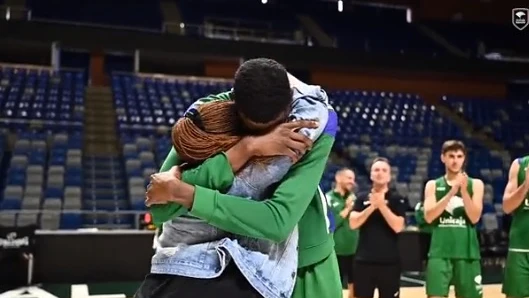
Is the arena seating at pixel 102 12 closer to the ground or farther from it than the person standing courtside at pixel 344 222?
farther from it

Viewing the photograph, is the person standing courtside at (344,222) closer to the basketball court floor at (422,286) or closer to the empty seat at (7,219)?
the basketball court floor at (422,286)

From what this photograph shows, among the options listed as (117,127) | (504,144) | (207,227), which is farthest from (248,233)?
(504,144)

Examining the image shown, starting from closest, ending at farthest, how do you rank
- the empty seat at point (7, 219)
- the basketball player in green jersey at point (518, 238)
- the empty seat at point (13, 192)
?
the basketball player in green jersey at point (518, 238), the empty seat at point (7, 219), the empty seat at point (13, 192)

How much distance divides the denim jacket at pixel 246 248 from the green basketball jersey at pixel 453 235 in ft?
9.57

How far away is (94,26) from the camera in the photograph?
14.8 m

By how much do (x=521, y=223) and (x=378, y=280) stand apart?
3.70 feet

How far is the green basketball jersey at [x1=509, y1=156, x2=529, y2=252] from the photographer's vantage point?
3.73 meters

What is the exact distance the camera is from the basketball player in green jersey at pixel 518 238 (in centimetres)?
368

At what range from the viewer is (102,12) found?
57.8ft

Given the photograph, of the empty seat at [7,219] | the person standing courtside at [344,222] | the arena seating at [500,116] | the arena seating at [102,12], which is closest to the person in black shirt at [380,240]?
the person standing courtside at [344,222]

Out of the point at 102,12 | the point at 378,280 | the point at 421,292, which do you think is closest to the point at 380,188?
the point at 378,280

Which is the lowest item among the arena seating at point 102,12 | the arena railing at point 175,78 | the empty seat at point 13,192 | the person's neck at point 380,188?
the empty seat at point 13,192

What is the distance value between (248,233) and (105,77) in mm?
16119

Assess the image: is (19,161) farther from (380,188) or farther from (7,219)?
(380,188)
